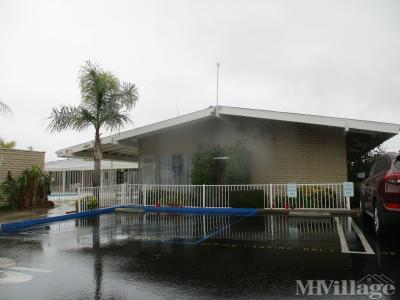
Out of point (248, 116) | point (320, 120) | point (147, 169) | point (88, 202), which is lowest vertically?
point (88, 202)

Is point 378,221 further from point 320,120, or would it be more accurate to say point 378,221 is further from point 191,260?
point 320,120

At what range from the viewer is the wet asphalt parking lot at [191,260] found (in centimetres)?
433

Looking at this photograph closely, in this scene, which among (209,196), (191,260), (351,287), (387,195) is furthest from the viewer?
(209,196)

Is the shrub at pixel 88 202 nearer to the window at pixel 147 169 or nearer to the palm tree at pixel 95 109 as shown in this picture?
the palm tree at pixel 95 109

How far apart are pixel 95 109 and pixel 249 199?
778cm

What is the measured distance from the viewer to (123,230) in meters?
9.20

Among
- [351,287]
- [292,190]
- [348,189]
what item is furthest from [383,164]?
[292,190]

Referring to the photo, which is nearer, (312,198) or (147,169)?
(312,198)

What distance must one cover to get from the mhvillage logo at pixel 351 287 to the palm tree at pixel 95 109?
466 inches

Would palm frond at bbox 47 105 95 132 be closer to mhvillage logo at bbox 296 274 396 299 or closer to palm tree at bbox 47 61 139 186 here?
palm tree at bbox 47 61 139 186

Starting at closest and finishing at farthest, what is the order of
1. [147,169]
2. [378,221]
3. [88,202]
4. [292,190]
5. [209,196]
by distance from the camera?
[378,221], [292,190], [88,202], [209,196], [147,169]

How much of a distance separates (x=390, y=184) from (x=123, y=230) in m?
6.70

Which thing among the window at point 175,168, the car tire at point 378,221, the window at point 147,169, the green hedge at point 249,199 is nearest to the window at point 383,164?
the car tire at point 378,221

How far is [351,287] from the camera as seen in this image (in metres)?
4.25
